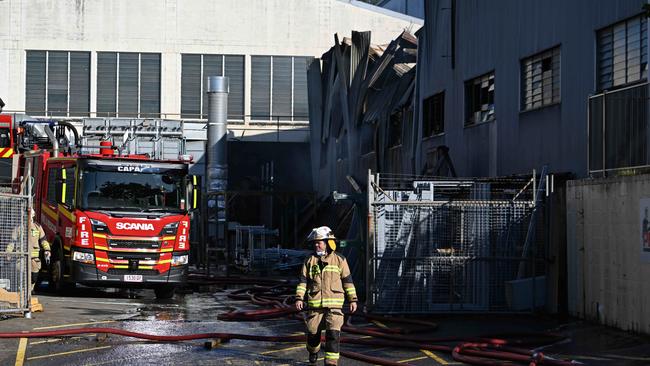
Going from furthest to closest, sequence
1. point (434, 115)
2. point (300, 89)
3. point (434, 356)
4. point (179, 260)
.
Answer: point (300, 89) < point (434, 115) < point (179, 260) < point (434, 356)

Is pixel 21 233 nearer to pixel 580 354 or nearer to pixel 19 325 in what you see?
pixel 19 325

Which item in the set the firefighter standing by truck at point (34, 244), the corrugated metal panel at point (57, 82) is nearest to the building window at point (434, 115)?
the firefighter standing by truck at point (34, 244)

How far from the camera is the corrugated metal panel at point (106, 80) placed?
4778 cm

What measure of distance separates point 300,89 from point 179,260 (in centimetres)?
2804

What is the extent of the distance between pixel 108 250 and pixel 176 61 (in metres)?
28.0

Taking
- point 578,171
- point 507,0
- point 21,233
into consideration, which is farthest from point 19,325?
point 507,0

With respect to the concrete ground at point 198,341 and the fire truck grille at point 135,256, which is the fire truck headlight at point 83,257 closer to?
the fire truck grille at point 135,256

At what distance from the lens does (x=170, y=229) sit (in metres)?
21.4

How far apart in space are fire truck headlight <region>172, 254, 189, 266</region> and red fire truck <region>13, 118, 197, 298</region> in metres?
0.02

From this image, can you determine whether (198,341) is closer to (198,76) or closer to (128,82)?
(198,76)

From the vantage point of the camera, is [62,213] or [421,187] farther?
[62,213]

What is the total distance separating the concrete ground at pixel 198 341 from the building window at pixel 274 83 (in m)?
28.3

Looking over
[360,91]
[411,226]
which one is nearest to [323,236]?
[411,226]

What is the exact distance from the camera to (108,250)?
821 inches
